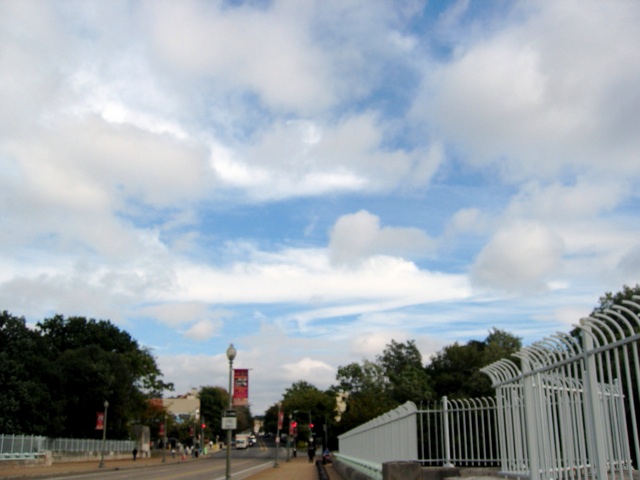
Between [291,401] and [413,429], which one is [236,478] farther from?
[291,401]

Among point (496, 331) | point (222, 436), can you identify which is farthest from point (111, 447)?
point (222, 436)

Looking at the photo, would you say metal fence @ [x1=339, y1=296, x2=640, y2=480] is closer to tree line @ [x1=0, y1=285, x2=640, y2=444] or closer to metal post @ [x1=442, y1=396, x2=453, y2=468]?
metal post @ [x1=442, y1=396, x2=453, y2=468]

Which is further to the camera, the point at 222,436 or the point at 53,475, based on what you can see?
the point at 222,436

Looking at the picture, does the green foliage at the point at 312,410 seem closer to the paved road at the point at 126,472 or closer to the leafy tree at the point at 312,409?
the leafy tree at the point at 312,409

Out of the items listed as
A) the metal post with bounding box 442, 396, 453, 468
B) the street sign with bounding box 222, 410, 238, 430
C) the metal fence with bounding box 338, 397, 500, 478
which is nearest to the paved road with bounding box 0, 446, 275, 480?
the street sign with bounding box 222, 410, 238, 430

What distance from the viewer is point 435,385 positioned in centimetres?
6688

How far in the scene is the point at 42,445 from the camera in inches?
1877

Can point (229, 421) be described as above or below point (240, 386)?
below

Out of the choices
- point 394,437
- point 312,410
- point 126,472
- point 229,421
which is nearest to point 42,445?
point 126,472

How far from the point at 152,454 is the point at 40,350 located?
33.1 meters

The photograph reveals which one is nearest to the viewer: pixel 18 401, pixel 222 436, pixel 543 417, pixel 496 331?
pixel 543 417

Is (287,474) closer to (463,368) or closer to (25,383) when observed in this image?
(25,383)

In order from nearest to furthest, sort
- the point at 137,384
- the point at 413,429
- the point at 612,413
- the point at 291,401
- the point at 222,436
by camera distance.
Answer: the point at 612,413, the point at 413,429, the point at 137,384, the point at 291,401, the point at 222,436

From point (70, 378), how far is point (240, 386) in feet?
148
